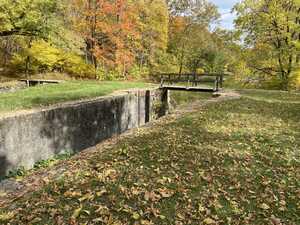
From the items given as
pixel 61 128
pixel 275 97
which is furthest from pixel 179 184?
pixel 275 97

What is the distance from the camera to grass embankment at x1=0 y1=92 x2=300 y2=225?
12.2 feet

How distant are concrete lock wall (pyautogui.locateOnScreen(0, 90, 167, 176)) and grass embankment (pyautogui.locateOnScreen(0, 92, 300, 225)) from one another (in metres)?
3.52

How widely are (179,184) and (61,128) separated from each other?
647 cm

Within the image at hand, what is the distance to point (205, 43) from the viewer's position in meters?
38.3

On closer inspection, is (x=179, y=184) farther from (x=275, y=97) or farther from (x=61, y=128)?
(x=275, y=97)

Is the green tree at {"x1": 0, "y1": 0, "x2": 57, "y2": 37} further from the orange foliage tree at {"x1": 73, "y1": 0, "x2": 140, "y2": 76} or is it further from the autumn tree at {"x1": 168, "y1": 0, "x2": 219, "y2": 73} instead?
the autumn tree at {"x1": 168, "y1": 0, "x2": 219, "y2": 73}

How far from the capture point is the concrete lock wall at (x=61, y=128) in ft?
26.8

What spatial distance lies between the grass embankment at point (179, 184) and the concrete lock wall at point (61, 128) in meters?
3.52

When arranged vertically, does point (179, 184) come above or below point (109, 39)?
below

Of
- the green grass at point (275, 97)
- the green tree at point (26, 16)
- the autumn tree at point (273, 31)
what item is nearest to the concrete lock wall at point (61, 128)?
the green grass at point (275, 97)

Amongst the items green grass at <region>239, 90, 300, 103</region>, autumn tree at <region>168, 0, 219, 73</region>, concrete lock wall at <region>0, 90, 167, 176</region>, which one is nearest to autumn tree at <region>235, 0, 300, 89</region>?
green grass at <region>239, 90, 300, 103</region>

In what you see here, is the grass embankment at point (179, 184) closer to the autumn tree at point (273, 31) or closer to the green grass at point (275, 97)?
the green grass at point (275, 97)

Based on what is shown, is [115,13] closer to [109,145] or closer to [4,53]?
[4,53]

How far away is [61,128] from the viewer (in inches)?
395
